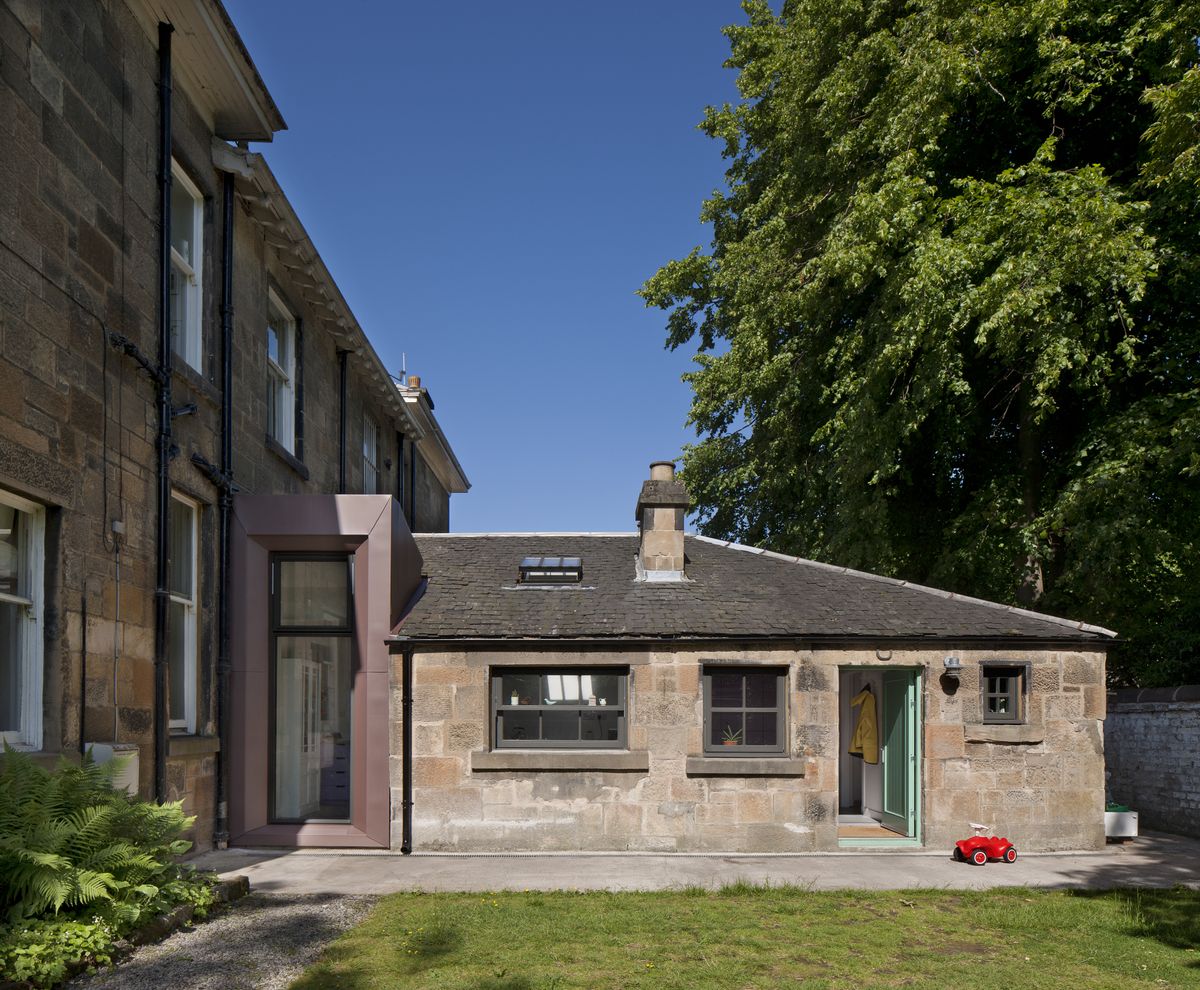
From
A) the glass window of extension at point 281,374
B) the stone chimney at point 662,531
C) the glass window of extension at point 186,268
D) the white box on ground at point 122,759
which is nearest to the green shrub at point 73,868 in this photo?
the white box on ground at point 122,759

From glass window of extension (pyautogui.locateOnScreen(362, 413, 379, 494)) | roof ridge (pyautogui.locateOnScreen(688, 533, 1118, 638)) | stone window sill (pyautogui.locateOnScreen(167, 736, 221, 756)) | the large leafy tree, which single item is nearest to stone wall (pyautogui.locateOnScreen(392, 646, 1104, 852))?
roof ridge (pyautogui.locateOnScreen(688, 533, 1118, 638))

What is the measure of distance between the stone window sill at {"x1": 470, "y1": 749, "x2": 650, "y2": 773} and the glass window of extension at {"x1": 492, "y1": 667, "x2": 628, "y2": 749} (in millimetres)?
228

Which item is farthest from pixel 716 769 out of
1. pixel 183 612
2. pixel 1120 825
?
pixel 183 612

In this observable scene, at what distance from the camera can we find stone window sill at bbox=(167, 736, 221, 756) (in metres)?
9.60

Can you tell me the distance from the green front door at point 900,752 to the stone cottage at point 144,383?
6704 mm

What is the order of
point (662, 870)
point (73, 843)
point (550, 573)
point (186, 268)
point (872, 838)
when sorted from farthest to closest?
point (550, 573) → point (872, 838) → point (186, 268) → point (662, 870) → point (73, 843)

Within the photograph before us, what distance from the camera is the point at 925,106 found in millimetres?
15148

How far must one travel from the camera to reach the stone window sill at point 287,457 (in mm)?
12766

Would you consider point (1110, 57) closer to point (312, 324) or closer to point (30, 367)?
point (312, 324)

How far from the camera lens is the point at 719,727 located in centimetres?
1219

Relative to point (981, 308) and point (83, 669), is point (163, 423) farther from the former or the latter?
point (981, 308)

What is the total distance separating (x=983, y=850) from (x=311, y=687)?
8.43 metres

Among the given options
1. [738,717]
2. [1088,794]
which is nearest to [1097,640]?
[1088,794]

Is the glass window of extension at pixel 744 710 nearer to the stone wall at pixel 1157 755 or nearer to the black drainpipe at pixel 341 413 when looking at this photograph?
the stone wall at pixel 1157 755
